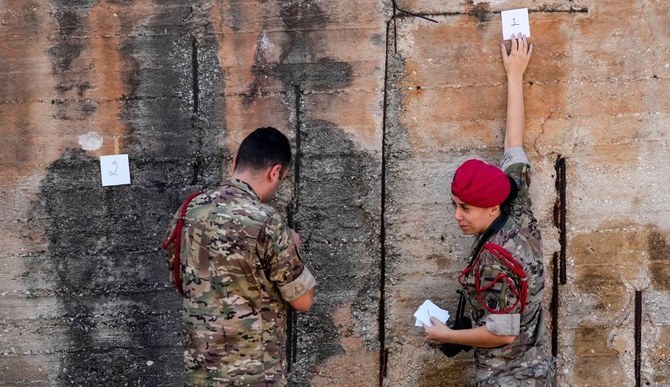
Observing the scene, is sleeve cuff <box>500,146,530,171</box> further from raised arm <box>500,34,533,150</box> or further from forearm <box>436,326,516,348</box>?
forearm <box>436,326,516,348</box>

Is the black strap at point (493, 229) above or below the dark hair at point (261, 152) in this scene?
below

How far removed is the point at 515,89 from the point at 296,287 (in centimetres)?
146

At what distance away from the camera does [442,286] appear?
3555mm

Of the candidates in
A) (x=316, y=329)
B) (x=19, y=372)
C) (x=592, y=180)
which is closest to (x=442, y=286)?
(x=316, y=329)

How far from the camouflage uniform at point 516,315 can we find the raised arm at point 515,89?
14.8 inches

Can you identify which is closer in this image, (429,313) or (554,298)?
(429,313)

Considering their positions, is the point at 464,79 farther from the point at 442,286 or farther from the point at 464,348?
the point at 464,348

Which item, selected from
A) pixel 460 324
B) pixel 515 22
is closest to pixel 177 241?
pixel 460 324

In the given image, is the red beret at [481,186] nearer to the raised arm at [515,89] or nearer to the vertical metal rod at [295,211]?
the raised arm at [515,89]

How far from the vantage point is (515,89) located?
11.0 feet

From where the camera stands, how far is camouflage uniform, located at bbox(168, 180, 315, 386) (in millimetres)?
2586

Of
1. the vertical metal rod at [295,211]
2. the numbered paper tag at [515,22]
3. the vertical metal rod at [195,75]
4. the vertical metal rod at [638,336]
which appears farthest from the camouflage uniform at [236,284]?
the vertical metal rod at [638,336]

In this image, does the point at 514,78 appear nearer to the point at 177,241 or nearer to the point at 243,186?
the point at 243,186

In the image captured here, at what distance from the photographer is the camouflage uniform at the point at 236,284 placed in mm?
2586
